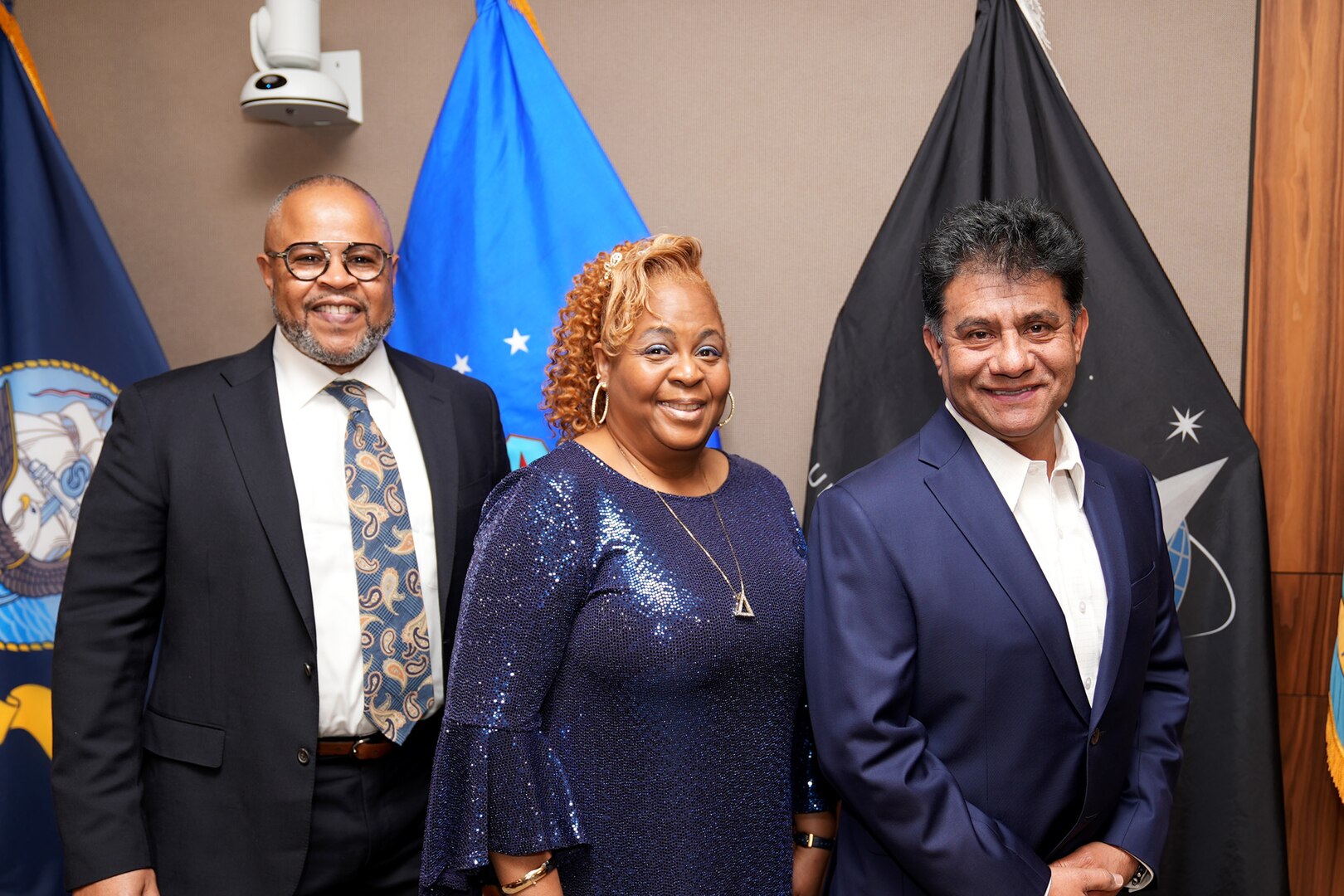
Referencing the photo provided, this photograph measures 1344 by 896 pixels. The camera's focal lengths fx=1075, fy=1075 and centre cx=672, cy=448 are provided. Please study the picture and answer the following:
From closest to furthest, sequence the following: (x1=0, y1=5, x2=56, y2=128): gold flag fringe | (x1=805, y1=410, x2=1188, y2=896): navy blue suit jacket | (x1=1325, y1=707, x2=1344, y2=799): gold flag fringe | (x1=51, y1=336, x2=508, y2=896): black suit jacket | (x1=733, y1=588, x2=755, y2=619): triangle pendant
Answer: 1. (x1=805, y1=410, x2=1188, y2=896): navy blue suit jacket
2. (x1=733, y1=588, x2=755, y2=619): triangle pendant
3. (x1=51, y1=336, x2=508, y2=896): black suit jacket
4. (x1=1325, y1=707, x2=1344, y2=799): gold flag fringe
5. (x1=0, y1=5, x2=56, y2=128): gold flag fringe

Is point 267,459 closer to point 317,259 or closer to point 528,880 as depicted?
point 317,259

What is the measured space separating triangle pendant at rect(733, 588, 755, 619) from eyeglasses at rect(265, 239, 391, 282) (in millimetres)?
900

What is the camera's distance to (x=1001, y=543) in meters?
1.50

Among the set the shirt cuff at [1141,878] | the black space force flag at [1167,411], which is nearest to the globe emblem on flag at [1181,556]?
the black space force flag at [1167,411]

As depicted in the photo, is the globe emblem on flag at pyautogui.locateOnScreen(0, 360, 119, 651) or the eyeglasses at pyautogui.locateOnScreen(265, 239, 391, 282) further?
the globe emblem on flag at pyautogui.locateOnScreen(0, 360, 119, 651)

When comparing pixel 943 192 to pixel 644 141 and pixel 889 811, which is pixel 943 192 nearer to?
pixel 644 141

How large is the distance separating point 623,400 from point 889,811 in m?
0.70

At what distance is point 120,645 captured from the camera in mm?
1762

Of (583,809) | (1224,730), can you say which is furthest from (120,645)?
(1224,730)

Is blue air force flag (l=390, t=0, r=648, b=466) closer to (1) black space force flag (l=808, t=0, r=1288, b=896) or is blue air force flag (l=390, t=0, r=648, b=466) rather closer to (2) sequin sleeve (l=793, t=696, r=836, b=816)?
(1) black space force flag (l=808, t=0, r=1288, b=896)

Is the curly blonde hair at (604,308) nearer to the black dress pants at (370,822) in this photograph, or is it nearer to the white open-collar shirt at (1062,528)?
the white open-collar shirt at (1062,528)

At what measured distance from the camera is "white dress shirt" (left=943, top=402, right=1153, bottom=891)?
1531 mm

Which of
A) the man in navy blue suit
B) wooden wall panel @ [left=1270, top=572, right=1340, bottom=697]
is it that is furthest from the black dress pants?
wooden wall panel @ [left=1270, top=572, right=1340, bottom=697]

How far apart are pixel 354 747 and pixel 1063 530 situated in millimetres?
1173
